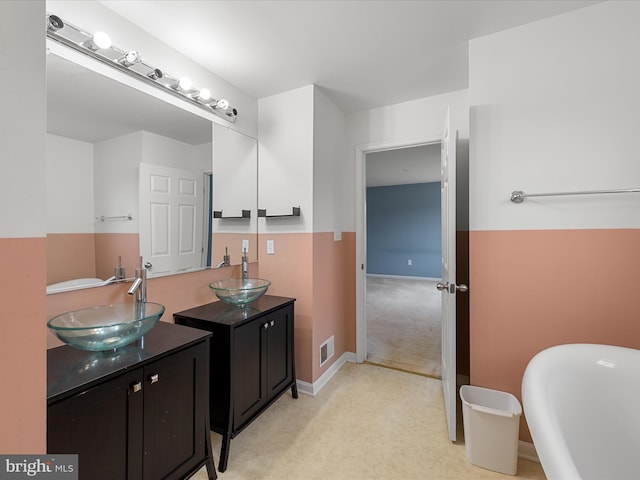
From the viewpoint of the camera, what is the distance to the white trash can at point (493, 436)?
150cm

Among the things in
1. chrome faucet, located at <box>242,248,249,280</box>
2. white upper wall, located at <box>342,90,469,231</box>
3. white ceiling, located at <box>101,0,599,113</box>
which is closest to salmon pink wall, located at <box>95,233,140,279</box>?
chrome faucet, located at <box>242,248,249,280</box>

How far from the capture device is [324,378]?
2.45 m

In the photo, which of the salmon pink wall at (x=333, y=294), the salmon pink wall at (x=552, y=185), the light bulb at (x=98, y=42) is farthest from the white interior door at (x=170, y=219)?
the salmon pink wall at (x=552, y=185)

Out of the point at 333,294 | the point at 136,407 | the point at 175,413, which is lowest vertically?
the point at 175,413

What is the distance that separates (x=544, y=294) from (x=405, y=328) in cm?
229

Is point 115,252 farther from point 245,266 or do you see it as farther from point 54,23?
point 54,23

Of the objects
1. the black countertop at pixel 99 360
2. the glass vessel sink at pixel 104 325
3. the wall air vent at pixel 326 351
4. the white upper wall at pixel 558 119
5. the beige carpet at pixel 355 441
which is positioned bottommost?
the beige carpet at pixel 355 441

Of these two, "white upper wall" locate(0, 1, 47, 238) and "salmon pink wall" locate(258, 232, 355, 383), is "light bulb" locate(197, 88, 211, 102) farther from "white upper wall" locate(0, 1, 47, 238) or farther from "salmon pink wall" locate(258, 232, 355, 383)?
"white upper wall" locate(0, 1, 47, 238)

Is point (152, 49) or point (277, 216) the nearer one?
point (152, 49)

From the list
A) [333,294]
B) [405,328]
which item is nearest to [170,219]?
[333,294]

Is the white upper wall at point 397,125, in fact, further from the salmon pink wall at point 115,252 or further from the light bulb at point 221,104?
the salmon pink wall at point 115,252

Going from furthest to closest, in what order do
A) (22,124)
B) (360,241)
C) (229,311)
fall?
(360,241)
(229,311)
(22,124)

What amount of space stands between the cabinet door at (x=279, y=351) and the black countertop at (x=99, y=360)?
1.96ft

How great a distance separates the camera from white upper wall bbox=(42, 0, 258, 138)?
1366mm
